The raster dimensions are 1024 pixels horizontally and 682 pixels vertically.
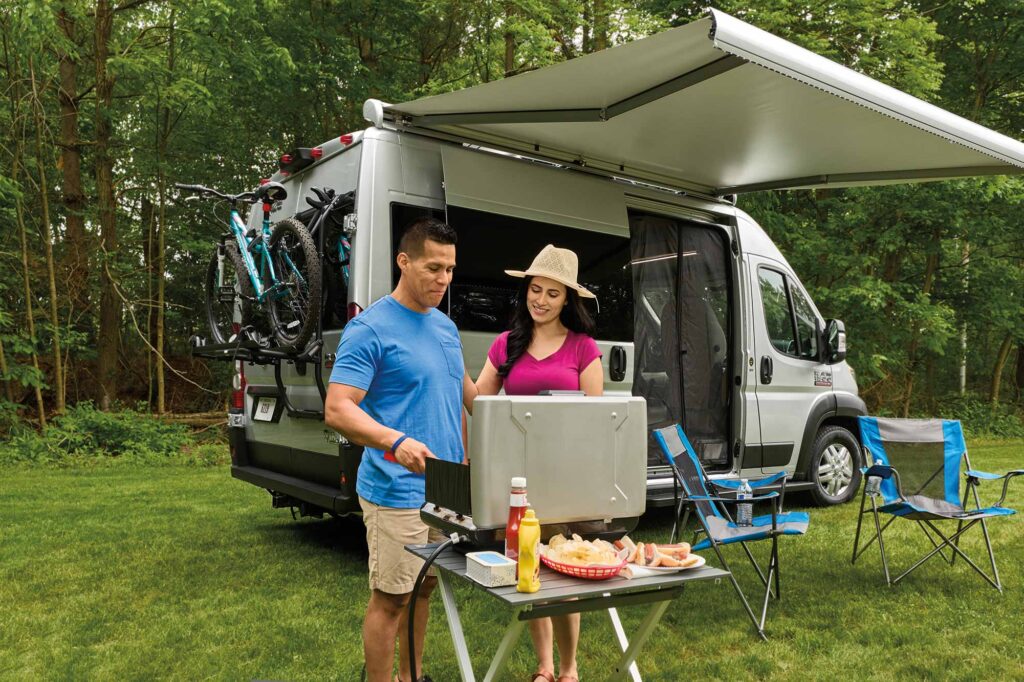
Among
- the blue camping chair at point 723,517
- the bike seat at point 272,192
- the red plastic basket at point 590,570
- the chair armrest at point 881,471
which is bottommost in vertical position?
the blue camping chair at point 723,517

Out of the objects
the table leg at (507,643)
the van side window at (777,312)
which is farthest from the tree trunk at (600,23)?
the table leg at (507,643)

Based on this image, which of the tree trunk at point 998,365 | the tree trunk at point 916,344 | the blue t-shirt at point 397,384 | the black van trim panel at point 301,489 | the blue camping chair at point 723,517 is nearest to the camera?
the blue t-shirt at point 397,384

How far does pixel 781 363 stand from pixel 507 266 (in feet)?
8.40

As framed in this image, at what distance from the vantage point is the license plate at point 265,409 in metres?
4.80

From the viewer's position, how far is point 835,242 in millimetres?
12023

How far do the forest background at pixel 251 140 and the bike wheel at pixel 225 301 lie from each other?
4.03m

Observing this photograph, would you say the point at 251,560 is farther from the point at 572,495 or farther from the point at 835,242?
the point at 835,242

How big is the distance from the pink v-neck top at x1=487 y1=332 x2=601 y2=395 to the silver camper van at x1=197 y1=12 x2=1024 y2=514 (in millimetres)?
1228

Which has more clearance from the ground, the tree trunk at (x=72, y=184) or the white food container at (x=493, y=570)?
the tree trunk at (x=72, y=184)

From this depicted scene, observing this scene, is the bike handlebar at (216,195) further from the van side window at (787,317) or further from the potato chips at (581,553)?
the van side window at (787,317)

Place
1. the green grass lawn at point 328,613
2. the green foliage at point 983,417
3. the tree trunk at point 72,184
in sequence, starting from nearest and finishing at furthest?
the green grass lawn at point 328,613 → the tree trunk at point 72,184 → the green foliage at point 983,417

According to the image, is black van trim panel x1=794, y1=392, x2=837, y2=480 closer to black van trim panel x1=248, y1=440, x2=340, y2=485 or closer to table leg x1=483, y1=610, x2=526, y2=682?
black van trim panel x1=248, y1=440, x2=340, y2=485

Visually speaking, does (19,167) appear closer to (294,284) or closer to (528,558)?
(294,284)

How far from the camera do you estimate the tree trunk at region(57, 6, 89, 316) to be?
32.4 feet
